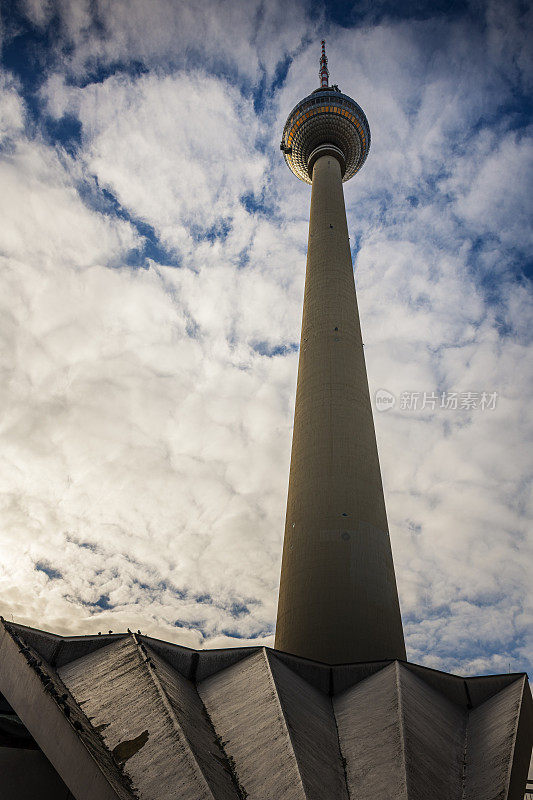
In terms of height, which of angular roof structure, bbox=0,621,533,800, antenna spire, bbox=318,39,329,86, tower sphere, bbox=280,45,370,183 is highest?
antenna spire, bbox=318,39,329,86

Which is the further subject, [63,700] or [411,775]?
[63,700]

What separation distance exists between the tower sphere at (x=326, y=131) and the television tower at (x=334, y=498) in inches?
515

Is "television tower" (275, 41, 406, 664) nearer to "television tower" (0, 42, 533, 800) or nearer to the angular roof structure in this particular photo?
"television tower" (0, 42, 533, 800)

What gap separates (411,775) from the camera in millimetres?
10242

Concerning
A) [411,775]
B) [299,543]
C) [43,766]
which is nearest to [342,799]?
[411,775]

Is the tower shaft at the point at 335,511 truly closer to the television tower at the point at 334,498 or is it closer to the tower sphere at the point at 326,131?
the television tower at the point at 334,498

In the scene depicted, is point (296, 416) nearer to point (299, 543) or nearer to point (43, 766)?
point (299, 543)

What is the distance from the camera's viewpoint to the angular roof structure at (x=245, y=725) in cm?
980

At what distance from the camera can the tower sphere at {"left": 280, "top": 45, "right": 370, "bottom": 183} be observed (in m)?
48.5

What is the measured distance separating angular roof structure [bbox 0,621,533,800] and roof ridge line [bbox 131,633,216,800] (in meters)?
0.04

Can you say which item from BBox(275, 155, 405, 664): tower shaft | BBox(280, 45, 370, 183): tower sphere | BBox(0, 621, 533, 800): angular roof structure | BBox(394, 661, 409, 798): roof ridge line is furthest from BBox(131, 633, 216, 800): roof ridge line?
BBox(280, 45, 370, 183): tower sphere

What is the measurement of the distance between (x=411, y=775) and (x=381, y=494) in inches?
680

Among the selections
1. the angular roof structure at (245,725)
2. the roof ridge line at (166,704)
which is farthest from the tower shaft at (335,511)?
the roof ridge line at (166,704)

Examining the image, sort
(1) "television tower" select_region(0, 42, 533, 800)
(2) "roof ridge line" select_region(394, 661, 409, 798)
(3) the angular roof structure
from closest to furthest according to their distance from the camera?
(3) the angular roof structure
(1) "television tower" select_region(0, 42, 533, 800)
(2) "roof ridge line" select_region(394, 661, 409, 798)
